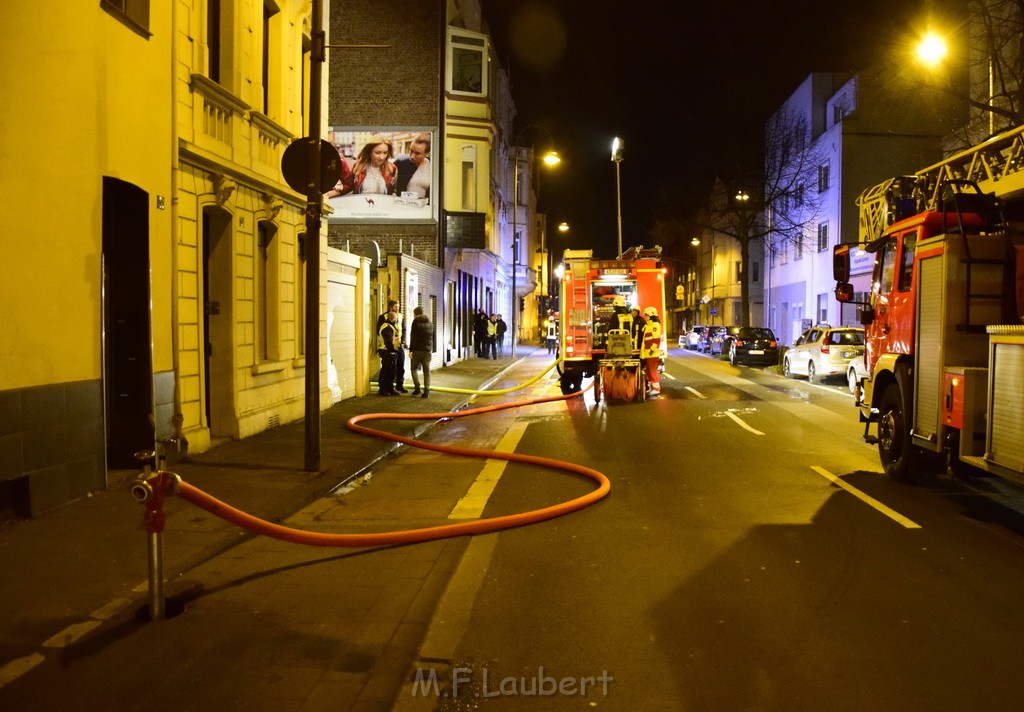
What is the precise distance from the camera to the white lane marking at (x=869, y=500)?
7141mm

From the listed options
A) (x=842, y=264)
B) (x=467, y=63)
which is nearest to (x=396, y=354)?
(x=842, y=264)

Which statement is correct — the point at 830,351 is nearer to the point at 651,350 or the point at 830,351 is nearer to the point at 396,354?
the point at 651,350

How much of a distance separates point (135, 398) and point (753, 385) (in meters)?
16.9

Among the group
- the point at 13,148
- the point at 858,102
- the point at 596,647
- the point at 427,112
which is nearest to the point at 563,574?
the point at 596,647

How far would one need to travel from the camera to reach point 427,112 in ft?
97.9

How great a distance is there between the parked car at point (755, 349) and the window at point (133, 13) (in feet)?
84.1

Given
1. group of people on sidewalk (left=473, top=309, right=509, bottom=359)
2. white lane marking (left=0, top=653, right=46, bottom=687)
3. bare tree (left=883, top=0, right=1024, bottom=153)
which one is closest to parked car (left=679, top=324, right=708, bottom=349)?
group of people on sidewalk (left=473, top=309, right=509, bottom=359)

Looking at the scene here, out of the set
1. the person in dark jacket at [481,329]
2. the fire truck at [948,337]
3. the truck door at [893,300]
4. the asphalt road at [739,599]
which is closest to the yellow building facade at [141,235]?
the asphalt road at [739,599]

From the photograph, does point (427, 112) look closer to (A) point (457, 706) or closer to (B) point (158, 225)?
(B) point (158, 225)

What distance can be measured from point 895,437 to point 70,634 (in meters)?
7.91

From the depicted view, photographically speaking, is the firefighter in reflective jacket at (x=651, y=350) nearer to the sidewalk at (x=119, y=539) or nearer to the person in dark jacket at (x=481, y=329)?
the sidewalk at (x=119, y=539)

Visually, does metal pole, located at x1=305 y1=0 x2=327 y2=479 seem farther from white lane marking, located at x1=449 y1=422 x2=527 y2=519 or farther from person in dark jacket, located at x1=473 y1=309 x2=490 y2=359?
person in dark jacket, located at x1=473 y1=309 x2=490 y2=359

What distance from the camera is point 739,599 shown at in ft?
17.0

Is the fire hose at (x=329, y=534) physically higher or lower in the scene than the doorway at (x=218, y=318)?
lower
